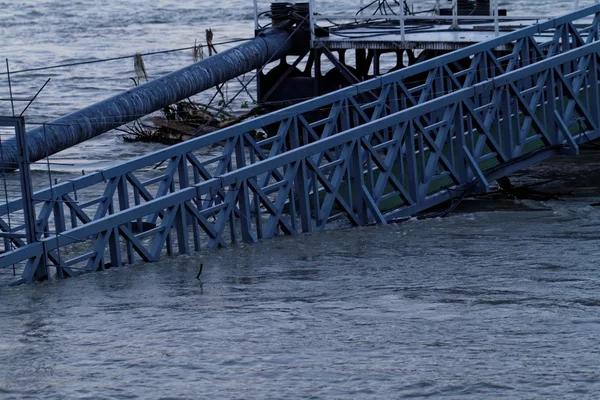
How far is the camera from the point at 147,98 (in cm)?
2181

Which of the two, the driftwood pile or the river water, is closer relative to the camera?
the river water

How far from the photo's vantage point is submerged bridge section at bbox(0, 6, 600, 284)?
1534cm

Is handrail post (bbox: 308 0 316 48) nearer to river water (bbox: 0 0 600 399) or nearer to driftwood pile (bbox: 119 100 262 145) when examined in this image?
driftwood pile (bbox: 119 100 262 145)

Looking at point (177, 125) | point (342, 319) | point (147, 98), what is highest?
point (147, 98)

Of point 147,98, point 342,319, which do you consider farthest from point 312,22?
point 342,319

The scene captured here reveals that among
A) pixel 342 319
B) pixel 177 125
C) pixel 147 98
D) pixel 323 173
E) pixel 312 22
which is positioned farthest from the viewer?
pixel 177 125

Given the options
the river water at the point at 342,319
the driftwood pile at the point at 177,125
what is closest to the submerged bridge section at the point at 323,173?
the river water at the point at 342,319

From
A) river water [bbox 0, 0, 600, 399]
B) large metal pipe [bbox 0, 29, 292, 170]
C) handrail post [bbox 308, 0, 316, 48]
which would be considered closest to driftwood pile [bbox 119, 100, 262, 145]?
handrail post [bbox 308, 0, 316, 48]

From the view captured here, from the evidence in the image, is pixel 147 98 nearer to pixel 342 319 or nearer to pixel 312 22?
pixel 312 22

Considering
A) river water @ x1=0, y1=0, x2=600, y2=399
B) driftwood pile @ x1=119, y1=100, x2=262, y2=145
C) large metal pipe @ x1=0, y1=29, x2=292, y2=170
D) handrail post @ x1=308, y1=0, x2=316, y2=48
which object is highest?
handrail post @ x1=308, y1=0, x2=316, y2=48

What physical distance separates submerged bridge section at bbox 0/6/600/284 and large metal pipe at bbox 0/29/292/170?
1106mm

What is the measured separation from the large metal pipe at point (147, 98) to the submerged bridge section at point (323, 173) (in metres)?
1.11

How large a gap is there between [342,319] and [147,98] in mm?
10573

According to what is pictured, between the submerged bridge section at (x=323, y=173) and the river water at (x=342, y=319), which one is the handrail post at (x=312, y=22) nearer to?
the submerged bridge section at (x=323, y=173)
